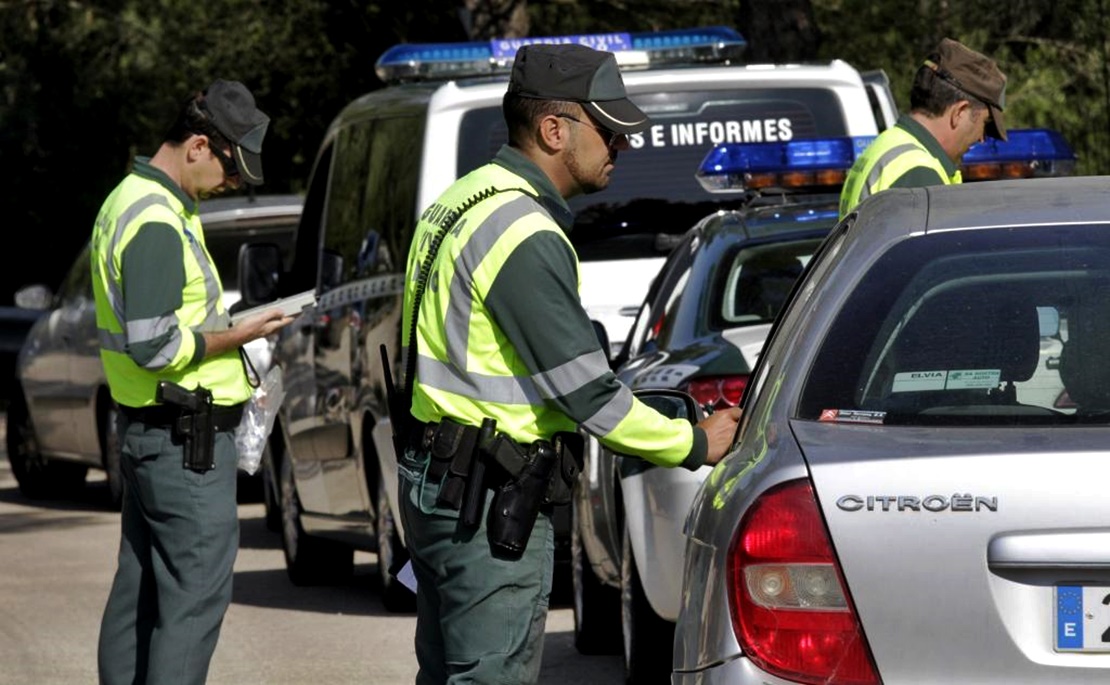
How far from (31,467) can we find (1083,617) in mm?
13497

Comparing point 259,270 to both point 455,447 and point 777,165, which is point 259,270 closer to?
point 777,165

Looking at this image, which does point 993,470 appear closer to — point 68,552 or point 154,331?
point 154,331

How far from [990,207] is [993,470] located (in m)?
0.99

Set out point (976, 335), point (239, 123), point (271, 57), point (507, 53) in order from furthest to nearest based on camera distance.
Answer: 1. point (271, 57)
2. point (507, 53)
3. point (239, 123)
4. point (976, 335)

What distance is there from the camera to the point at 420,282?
4684mm

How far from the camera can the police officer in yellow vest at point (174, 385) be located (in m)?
6.12

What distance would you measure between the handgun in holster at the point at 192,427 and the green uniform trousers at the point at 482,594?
1.67m

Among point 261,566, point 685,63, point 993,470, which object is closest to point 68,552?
point 261,566

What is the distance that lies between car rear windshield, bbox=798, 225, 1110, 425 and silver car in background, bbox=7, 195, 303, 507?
9170 mm

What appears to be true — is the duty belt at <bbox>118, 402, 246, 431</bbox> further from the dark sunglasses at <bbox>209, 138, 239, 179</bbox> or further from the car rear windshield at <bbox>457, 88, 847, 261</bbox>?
the car rear windshield at <bbox>457, 88, 847, 261</bbox>

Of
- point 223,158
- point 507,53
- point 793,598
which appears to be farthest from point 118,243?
point 507,53

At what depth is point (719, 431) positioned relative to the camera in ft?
15.3

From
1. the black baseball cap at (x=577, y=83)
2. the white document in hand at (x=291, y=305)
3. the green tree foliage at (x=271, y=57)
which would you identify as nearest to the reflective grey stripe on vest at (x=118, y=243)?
the white document in hand at (x=291, y=305)

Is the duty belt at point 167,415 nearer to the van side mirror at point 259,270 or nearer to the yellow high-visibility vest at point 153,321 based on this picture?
the yellow high-visibility vest at point 153,321
